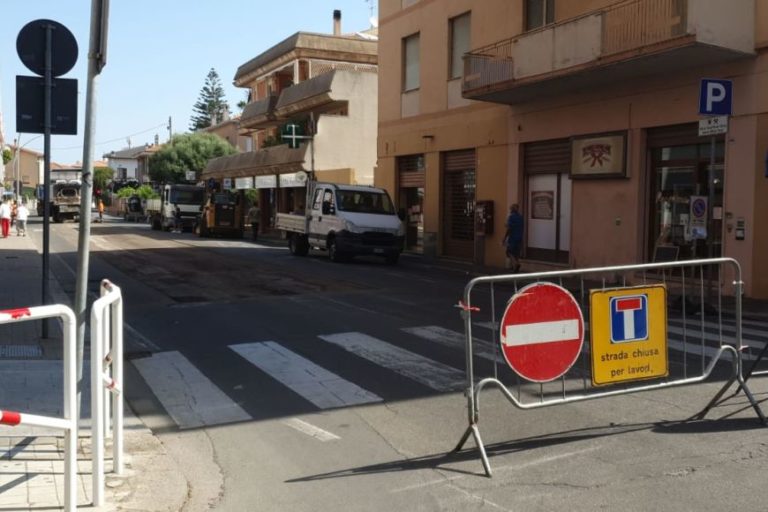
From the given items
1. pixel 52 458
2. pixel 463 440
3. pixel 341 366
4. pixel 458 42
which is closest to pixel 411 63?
pixel 458 42

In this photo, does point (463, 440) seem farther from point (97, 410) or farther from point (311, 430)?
point (97, 410)

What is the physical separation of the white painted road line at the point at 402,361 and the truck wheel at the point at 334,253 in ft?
36.9

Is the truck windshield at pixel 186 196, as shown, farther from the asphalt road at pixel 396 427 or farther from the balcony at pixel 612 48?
the asphalt road at pixel 396 427

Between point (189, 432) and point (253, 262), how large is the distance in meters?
15.4

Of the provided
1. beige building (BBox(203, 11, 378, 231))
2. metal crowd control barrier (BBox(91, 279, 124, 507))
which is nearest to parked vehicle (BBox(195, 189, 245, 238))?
beige building (BBox(203, 11, 378, 231))

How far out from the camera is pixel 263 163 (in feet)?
131

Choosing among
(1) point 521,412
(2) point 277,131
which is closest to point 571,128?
(1) point 521,412

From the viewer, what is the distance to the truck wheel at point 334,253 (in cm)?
2115

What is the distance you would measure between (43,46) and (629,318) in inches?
233

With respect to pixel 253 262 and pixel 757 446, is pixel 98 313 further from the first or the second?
pixel 253 262

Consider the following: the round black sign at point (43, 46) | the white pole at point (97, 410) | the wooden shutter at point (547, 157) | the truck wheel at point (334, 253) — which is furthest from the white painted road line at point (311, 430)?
the truck wheel at point (334, 253)

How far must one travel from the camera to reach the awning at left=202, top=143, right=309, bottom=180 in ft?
118

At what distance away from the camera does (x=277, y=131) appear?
43750 mm

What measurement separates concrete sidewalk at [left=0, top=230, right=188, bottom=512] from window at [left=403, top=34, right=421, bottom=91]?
20082 mm
